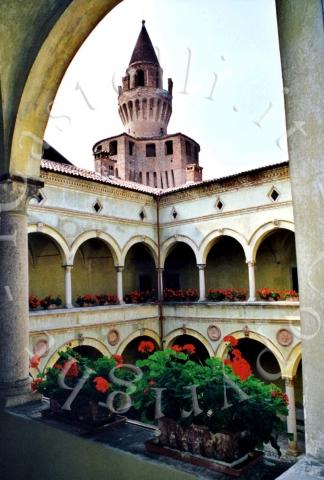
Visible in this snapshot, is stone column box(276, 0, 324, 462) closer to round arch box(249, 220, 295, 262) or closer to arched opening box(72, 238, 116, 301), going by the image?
round arch box(249, 220, 295, 262)

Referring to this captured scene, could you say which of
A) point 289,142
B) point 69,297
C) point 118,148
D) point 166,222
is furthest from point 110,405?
point 118,148

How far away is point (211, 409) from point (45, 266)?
13637 mm

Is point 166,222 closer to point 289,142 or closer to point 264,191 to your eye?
point 264,191

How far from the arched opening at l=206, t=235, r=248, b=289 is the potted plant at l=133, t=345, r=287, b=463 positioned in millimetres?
14058

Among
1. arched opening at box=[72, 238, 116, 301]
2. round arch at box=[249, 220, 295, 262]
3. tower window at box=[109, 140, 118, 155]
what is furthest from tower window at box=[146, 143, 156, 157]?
round arch at box=[249, 220, 295, 262]

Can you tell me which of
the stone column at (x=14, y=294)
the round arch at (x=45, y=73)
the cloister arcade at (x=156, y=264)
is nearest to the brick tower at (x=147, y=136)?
the cloister arcade at (x=156, y=264)

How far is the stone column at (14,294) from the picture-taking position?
4066 mm

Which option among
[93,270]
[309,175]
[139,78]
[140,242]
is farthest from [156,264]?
[139,78]

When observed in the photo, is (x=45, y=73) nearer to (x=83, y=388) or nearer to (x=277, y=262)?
(x=83, y=388)

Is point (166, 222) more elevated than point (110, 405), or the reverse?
point (166, 222)

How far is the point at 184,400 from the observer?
2.62m

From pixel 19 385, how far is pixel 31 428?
722 millimetres

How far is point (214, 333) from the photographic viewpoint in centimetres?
1471

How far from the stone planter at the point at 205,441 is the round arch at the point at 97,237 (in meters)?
11.1
